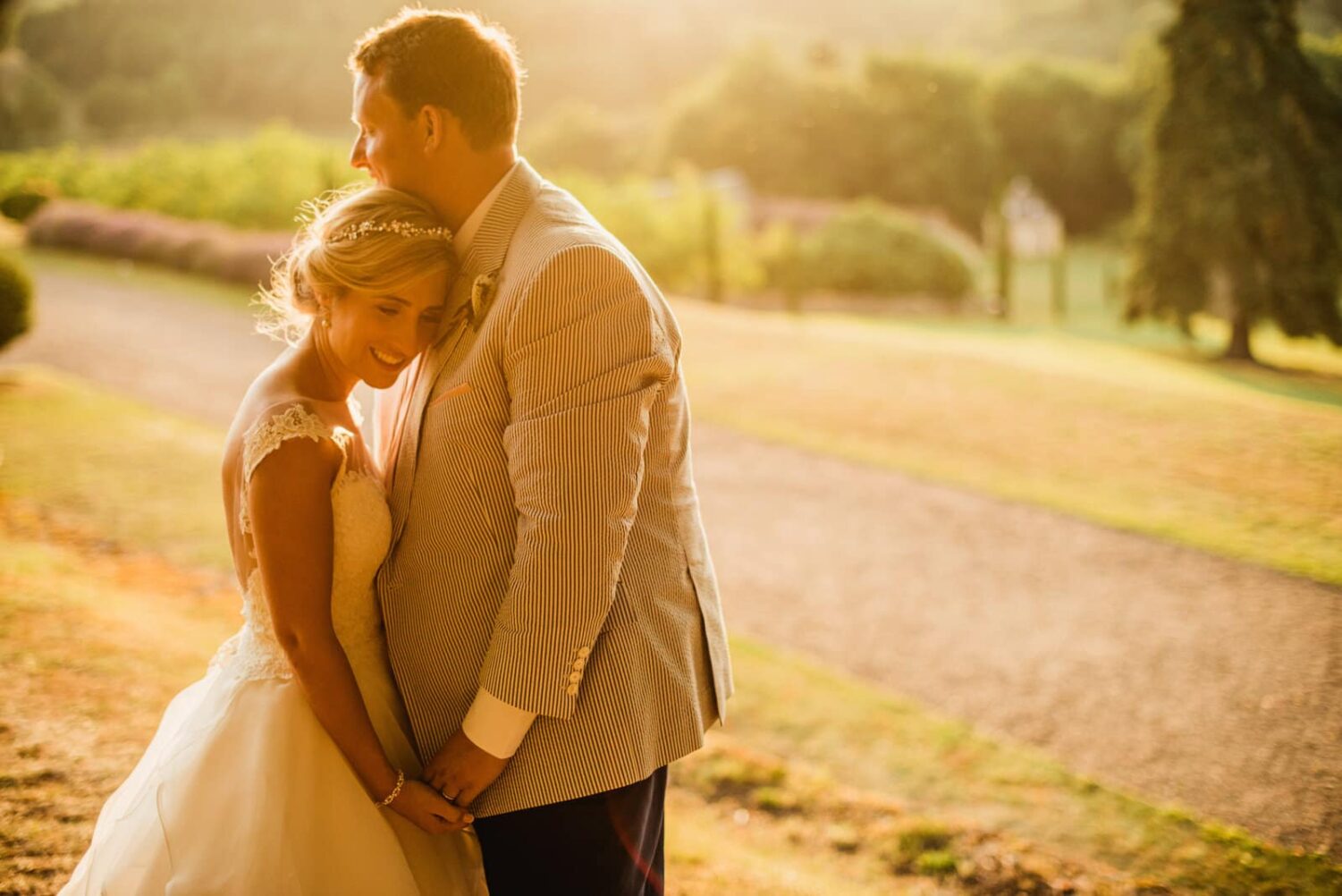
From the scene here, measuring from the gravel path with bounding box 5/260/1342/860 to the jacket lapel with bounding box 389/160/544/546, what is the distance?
3.88 m

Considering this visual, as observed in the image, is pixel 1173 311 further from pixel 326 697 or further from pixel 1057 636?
pixel 326 697

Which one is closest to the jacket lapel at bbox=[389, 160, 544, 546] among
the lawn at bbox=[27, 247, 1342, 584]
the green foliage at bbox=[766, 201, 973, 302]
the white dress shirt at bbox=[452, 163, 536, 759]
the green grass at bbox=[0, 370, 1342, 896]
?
Result: the white dress shirt at bbox=[452, 163, 536, 759]

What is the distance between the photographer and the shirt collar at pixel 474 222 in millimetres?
2111

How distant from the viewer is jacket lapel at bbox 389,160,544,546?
207cm

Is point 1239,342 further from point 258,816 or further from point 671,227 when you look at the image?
point 671,227

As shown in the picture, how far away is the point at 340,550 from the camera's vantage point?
2.14 meters

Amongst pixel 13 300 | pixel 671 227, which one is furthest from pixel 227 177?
pixel 13 300

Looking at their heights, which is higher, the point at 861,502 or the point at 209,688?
the point at 209,688

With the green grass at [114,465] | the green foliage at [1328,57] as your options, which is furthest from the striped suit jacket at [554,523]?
the green foliage at [1328,57]

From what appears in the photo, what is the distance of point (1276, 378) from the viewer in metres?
10.3

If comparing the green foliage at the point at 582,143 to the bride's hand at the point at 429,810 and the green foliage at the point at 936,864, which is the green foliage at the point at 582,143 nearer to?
the green foliage at the point at 936,864

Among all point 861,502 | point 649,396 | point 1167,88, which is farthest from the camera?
point 1167,88

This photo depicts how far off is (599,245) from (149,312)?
1401cm

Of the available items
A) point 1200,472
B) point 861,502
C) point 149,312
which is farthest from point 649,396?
point 149,312
